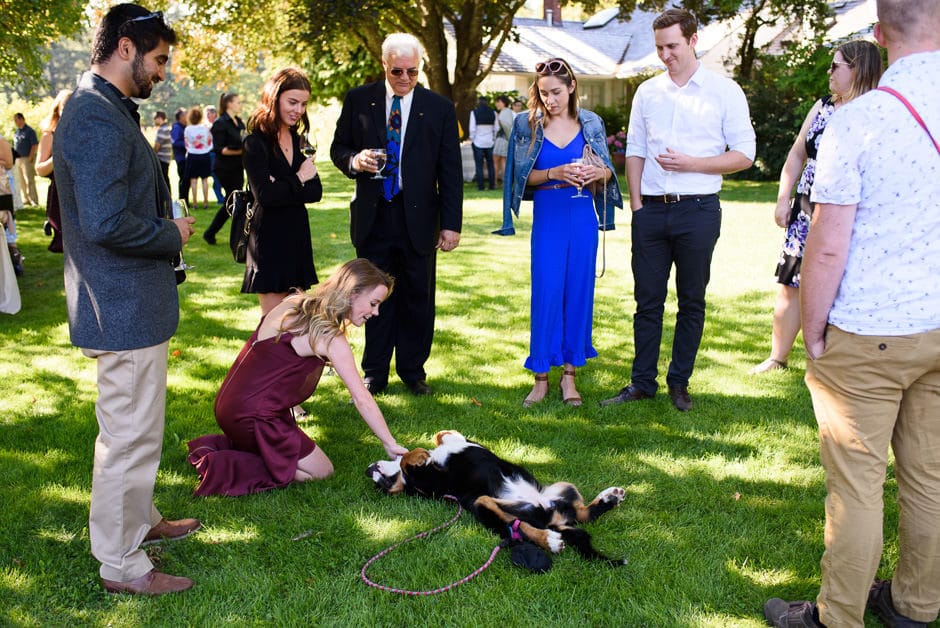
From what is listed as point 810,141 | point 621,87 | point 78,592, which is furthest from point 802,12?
point 78,592

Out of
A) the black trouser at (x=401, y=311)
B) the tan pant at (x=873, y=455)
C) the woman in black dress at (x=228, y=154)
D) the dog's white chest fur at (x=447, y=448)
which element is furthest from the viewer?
the woman in black dress at (x=228, y=154)

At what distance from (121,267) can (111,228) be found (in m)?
0.22

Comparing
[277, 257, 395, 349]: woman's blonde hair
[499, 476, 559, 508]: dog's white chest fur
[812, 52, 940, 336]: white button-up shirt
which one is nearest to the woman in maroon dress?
[277, 257, 395, 349]: woman's blonde hair

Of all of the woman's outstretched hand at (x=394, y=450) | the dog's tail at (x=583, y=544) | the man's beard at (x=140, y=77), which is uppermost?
the man's beard at (x=140, y=77)

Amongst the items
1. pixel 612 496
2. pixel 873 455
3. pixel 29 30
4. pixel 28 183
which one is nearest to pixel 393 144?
pixel 612 496

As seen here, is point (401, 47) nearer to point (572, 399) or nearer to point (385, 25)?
point (572, 399)

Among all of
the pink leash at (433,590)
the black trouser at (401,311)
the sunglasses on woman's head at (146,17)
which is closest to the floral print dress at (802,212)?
the black trouser at (401,311)

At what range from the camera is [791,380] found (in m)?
5.92

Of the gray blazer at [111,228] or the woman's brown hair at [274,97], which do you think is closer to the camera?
the gray blazer at [111,228]

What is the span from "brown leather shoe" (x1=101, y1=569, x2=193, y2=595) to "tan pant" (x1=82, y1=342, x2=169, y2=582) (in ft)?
0.09

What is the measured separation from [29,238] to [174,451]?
9711 millimetres

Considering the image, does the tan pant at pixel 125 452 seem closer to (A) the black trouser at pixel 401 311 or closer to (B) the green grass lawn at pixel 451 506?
(B) the green grass lawn at pixel 451 506

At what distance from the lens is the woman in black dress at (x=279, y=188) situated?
5.09 m

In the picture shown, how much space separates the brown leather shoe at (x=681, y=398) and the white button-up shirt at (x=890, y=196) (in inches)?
111
